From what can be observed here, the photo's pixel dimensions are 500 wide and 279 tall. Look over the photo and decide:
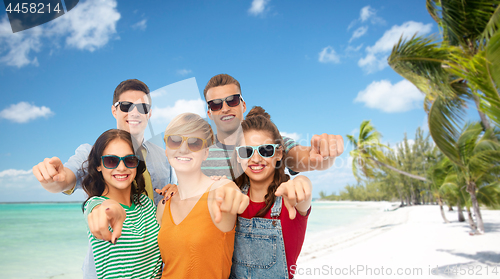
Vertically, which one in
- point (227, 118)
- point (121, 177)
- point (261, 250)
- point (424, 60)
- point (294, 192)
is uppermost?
point (424, 60)

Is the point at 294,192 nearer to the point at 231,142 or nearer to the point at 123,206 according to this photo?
the point at 231,142

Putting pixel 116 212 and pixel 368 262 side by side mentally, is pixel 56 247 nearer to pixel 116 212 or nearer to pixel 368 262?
pixel 368 262

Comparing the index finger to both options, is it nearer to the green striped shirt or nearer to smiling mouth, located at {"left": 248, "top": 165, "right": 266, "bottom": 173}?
smiling mouth, located at {"left": 248, "top": 165, "right": 266, "bottom": 173}

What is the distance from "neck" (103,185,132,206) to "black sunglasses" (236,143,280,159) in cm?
79

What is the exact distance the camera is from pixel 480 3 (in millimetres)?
5242

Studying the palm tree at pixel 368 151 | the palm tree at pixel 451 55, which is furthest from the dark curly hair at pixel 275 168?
the palm tree at pixel 368 151

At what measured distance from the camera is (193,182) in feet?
4.99

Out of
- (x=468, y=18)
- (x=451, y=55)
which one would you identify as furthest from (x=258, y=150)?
(x=468, y=18)

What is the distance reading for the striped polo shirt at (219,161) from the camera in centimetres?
161

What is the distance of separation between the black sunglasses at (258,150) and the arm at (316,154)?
9.7 inches

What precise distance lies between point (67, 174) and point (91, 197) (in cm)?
21

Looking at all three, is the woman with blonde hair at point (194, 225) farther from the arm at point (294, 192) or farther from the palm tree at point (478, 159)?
the palm tree at point (478, 159)

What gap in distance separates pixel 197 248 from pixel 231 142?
67 centimetres

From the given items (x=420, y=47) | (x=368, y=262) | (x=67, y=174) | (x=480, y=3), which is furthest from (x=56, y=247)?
(x=480, y=3)
